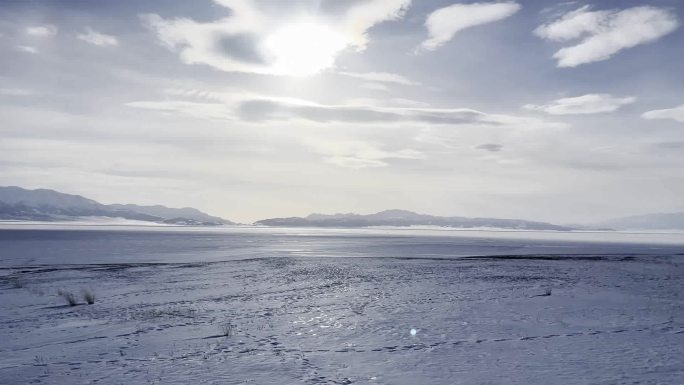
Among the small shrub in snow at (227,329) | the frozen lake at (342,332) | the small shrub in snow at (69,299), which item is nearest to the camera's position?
the frozen lake at (342,332)

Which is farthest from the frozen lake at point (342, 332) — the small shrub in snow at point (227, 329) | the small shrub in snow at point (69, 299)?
the small shrub in snow at point (69, 299)

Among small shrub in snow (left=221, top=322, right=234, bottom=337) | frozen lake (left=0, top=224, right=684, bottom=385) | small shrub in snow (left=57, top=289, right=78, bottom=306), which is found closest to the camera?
frozen lake (left=0, top=224, right=684, bottom=385)

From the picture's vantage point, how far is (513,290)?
26672mm

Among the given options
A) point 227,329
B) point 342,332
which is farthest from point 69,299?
point 342,332

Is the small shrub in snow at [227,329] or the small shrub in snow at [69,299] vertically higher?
the small shrub in snow at [227,329]

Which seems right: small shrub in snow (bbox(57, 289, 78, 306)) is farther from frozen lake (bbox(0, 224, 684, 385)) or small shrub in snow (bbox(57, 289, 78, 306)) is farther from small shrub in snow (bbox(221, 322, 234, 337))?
small shrub in snow (bbox(221, 322, 234, 337))

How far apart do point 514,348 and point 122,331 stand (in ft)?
41.2

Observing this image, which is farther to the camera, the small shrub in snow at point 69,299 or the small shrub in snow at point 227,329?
the small shrub in snow at point 69,299

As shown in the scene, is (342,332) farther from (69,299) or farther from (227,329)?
(69,299)

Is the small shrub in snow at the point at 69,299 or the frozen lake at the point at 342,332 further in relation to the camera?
the small shrub in snow at the point at 69,299

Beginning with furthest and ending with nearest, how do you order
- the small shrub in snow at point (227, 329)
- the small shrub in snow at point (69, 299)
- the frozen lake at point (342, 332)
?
the small shrub in snow at point (69, 299), the small shrub in snow at point (227, 329), the frozen lake at point (342, 332)

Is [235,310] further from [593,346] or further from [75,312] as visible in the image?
[593,346]

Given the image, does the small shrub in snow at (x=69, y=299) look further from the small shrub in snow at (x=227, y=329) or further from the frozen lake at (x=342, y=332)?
the small shrub in snow at (x=227, y=329)

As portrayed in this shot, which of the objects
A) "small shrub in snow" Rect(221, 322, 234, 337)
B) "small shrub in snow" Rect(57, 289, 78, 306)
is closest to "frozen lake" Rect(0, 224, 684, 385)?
"small shrub in snow" Rect(221, 322, 234, 337)
